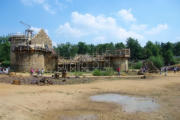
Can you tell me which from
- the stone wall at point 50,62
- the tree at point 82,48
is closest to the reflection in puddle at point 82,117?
the stone wall at point 50,62

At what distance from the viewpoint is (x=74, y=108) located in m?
8.00

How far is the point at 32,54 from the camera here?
30.0m

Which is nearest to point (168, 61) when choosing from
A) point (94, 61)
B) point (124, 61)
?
point (124, 61)

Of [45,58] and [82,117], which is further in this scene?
[45,58]

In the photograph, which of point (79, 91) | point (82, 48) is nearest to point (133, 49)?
point (82, 48)

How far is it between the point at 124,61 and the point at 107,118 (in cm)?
2698

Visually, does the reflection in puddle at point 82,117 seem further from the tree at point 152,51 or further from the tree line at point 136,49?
the tree at point 152,51

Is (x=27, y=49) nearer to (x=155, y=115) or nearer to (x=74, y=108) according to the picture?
(x=74, y=108)

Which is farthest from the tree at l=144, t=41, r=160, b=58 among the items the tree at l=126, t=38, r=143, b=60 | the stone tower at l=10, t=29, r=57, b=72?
the stone tower at l=10, t=29, r=57, b=72

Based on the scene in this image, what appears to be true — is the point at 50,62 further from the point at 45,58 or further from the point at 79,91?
the point at 79,91

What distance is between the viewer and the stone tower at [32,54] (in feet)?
97.3

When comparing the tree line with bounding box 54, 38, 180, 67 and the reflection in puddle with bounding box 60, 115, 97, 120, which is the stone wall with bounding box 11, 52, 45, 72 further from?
the tree line with bounding box 54, 38, 180, 67

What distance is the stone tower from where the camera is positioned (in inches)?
1168

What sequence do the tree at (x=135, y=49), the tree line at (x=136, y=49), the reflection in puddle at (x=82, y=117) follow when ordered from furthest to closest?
the tree at (x=135, y=49)
the tree line at (x=136, y=49)
the reflection in puddle at (x=82, y=117)
